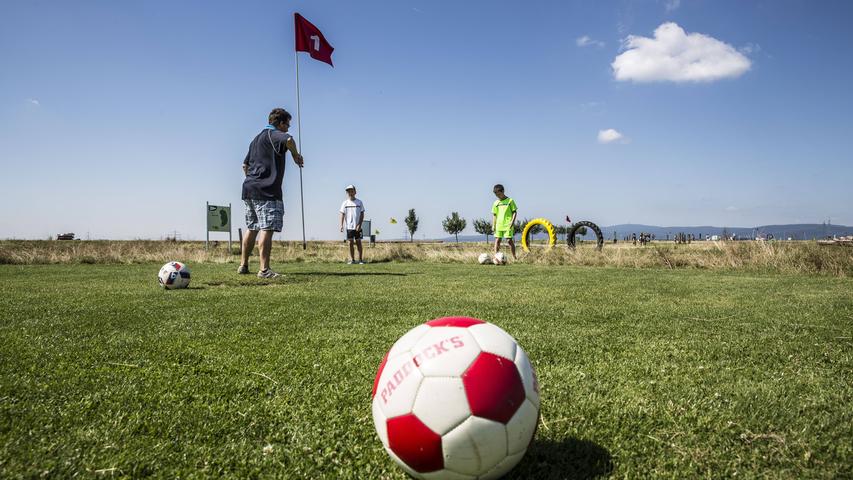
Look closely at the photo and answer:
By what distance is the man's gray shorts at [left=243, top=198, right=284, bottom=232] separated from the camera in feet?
23.6

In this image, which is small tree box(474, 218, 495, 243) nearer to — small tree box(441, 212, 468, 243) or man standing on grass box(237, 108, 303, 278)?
small tree box(441, 212, 468, 243)

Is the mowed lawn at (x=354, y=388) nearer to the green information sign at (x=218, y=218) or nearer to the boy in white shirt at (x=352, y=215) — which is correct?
the boy in white shirt at (x=352, y=215)

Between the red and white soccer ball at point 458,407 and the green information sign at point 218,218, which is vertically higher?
the green information sign at point 218,218

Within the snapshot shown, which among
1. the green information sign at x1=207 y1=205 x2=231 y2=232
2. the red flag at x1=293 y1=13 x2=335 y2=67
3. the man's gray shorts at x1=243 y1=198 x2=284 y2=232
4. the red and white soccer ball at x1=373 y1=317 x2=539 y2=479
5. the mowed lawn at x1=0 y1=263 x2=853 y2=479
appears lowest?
the mowed lawn at x1=0 y1=263 x2=853 y2=479

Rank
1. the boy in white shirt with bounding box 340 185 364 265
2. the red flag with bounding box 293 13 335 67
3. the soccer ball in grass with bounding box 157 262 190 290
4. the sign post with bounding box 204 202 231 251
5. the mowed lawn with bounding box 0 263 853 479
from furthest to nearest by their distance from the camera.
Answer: the sign post with bounding box 204 202 231 251 → the red flag with bounding box 293 13 335 67 → the boy in white shirt with bounding box 340 185 364 265 → the soccer ball in grass with bounding box 157 262 190 290 → the mowed lawn with bounding box 0 263 853 479

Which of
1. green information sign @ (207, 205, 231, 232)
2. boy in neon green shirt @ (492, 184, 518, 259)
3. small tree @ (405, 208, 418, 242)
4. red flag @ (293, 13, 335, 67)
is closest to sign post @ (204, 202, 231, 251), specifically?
green information sign @ (207, 205, 231, 232)

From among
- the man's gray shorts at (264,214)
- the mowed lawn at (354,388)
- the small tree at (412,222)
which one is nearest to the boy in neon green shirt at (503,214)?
the man's gray shorts at (264,214)

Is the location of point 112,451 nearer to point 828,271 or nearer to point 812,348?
point 812,348

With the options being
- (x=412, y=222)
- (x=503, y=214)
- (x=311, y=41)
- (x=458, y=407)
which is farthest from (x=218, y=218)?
(x=412, y=222)

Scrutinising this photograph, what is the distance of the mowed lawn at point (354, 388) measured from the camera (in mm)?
1693

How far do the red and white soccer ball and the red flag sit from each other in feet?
46.9

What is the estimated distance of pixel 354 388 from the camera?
7.92 feet

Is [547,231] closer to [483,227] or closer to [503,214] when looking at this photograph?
[503,214]

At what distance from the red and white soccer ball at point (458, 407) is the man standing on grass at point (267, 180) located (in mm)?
6129
